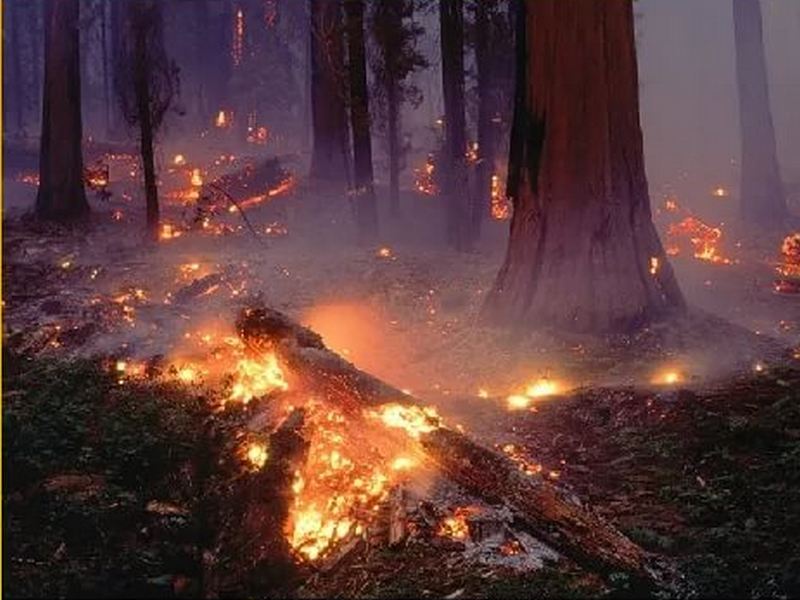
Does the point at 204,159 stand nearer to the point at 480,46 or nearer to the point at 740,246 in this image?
the point at 480,46

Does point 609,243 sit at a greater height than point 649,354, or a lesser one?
greater

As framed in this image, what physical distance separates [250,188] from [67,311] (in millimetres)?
13312

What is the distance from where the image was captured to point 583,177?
980cm

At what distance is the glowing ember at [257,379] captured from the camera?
7.41 meters

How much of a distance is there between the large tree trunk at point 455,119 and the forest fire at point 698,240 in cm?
459

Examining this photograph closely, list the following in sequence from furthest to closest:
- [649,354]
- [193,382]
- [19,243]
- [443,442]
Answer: [19,243], [649,354], [193,382], [443,442]

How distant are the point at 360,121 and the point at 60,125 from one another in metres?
7.31

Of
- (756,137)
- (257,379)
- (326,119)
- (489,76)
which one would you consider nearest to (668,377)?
(257,379)

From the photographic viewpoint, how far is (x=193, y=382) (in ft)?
25.7

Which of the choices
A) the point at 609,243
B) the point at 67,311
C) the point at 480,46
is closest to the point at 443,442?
the point at 609,243

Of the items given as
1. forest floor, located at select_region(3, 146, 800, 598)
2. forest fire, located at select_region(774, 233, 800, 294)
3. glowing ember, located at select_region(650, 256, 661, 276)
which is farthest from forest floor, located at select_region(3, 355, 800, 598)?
forest fire, located at select_region(774, 233, 800, 294)

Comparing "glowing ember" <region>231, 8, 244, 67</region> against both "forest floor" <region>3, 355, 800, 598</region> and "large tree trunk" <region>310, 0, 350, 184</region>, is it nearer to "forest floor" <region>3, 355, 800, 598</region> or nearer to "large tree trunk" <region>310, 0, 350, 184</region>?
"large tree trunk" <region>310, 0, 350, 184</region>

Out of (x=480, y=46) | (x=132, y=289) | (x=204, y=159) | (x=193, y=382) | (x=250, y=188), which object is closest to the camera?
(x=193, y=382)

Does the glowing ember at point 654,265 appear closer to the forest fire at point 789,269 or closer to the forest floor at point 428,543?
the forest floor at point 428,543
